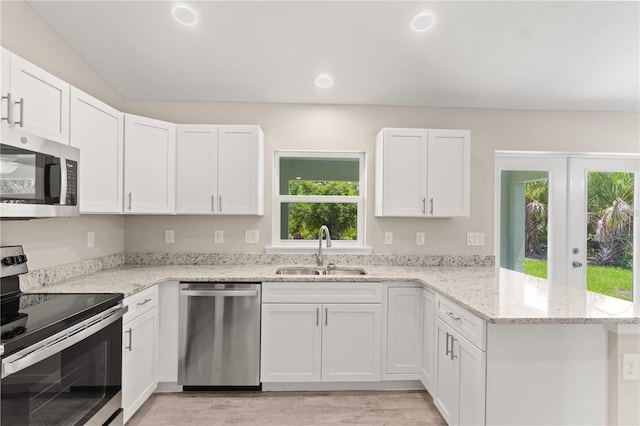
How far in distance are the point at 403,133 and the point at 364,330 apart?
1696mm

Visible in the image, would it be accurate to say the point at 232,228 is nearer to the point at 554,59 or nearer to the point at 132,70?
the point at 132,70

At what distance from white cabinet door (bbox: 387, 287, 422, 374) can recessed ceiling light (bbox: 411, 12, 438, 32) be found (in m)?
1.91

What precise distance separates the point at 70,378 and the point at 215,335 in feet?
3.75

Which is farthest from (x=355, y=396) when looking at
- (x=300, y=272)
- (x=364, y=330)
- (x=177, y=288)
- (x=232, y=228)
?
(x=232, y=228)

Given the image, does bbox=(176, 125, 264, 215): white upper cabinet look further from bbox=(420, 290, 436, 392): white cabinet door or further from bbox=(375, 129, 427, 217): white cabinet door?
bbox=(420, 290, 436, 392): white cabinet door

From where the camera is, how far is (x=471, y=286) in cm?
247

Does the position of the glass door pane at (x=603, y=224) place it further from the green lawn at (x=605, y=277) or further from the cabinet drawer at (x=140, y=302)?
the cabinet drawer at (x=140, y=302)

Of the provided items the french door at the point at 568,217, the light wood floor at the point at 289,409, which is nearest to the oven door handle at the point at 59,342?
the light wood floor at the point at 289,409

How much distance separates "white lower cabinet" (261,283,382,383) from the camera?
2.81 meters

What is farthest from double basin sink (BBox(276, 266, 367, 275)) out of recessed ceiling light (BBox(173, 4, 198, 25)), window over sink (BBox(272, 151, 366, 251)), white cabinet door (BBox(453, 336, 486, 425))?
recessed ceiling light (BBox(173, 4, 198, 25))

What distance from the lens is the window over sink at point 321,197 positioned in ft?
11.9

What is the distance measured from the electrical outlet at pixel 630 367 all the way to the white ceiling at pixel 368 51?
7.09 ft

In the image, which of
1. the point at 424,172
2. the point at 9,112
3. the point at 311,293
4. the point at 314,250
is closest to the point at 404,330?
the point at 311,293

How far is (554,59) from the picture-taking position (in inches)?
114
